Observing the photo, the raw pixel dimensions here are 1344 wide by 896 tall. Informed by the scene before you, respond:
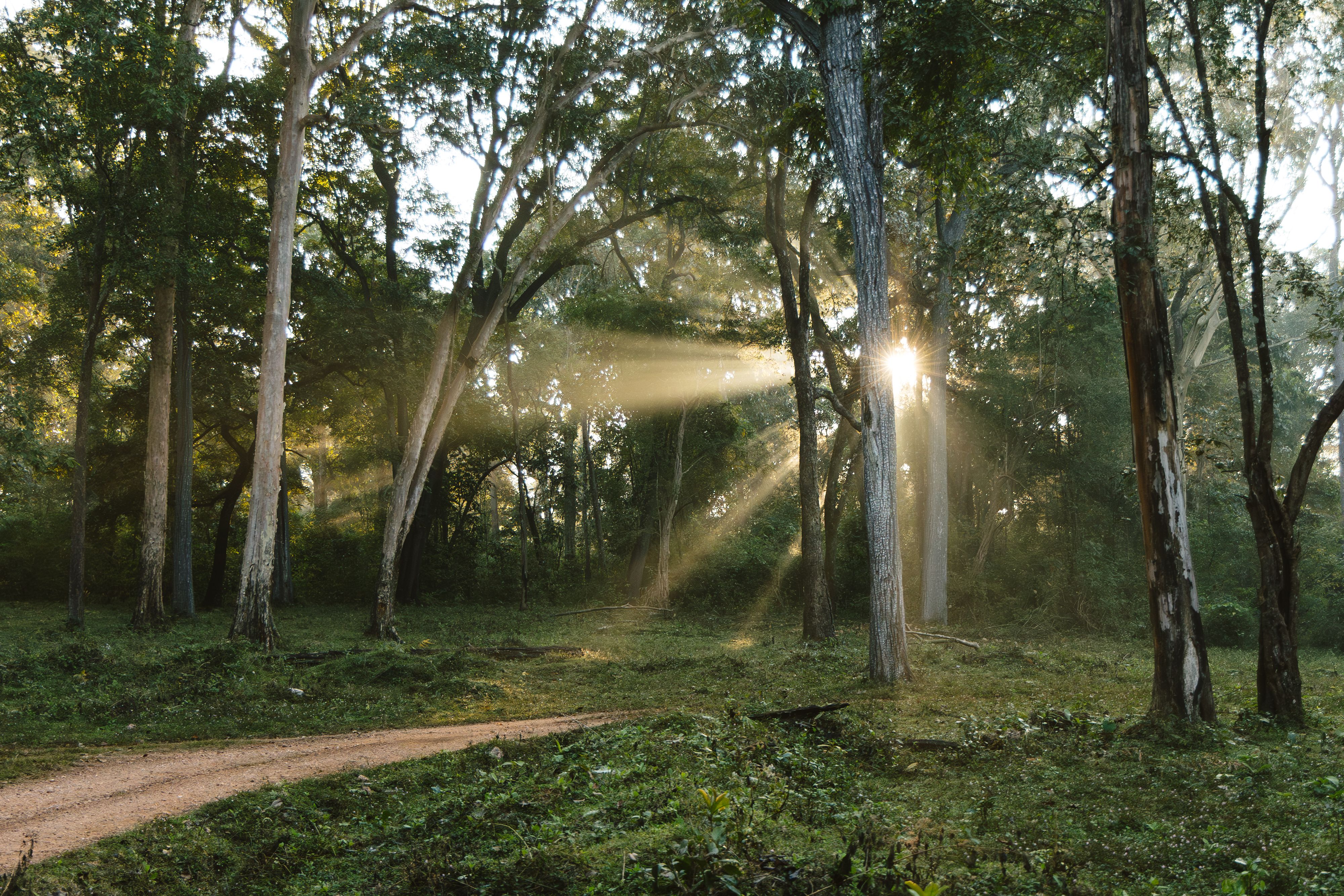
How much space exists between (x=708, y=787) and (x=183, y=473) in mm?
16165

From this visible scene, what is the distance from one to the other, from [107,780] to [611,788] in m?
3.78

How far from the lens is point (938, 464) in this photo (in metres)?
19.1

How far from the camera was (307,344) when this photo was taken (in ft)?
67.6

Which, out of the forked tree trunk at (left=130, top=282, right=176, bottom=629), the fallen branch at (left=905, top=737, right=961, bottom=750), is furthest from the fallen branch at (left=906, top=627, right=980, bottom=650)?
the forked tree trunk at (left=130, top=282, right=176, bottom=629)

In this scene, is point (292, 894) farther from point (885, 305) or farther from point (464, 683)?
point (885, 305)

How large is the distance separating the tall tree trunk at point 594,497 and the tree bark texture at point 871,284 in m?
16.4

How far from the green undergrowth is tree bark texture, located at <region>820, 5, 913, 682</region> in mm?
3243

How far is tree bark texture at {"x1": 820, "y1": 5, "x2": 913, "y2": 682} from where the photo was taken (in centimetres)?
993

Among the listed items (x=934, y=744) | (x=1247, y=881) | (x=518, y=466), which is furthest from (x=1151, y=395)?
(x=518, y=466)

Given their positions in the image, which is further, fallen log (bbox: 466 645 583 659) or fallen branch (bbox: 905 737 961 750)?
fallen log (bbox: 466 645 583 659)

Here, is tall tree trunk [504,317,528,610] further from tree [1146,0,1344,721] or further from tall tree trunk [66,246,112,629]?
tree [1146,0,1344,721]

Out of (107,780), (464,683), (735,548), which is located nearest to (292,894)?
(107,780)

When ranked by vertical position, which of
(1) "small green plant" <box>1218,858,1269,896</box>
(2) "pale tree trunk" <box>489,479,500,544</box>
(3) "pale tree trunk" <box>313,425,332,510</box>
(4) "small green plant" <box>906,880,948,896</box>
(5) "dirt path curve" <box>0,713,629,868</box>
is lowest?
(5) "dirt path curve" <box>0,713,629,868</box>

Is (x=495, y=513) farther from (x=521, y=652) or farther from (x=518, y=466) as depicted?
(x=521, y=652)
